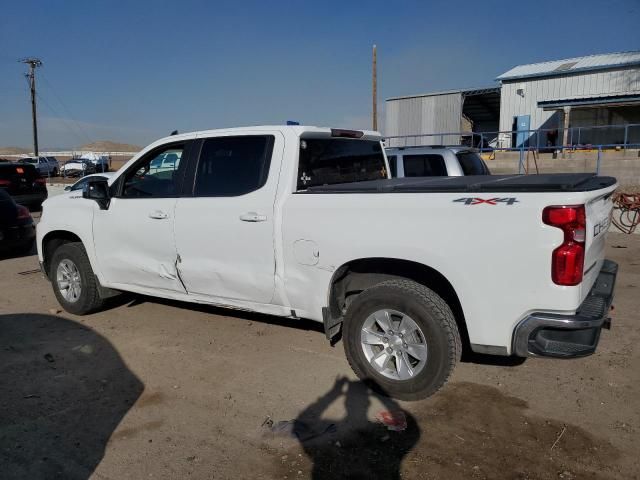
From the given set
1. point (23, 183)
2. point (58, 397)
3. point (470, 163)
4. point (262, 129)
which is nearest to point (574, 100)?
point (470, 163)

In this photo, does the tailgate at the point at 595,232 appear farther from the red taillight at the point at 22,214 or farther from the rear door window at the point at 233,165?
the red taillight at the point at 22,214

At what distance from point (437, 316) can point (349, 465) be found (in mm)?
1121

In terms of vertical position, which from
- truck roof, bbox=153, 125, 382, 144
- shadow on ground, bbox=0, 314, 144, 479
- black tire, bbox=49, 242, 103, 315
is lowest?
shadow on ground, bbox=0, 314, 144, 479

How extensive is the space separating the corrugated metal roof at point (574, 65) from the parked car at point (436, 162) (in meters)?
20.3

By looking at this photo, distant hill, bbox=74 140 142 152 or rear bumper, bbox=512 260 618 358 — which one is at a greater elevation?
distant hill, bbox=74 140 142 152

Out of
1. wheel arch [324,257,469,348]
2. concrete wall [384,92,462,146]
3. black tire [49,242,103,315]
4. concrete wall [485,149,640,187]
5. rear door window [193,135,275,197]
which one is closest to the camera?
wheel arch [324,257,469,348]

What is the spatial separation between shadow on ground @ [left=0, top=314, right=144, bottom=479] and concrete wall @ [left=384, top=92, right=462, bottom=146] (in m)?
27.9

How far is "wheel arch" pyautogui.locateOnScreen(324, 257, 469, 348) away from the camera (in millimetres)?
3844

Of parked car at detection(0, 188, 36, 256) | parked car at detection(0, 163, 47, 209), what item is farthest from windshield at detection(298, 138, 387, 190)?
parked car at detection(0, 163, 47, 209)

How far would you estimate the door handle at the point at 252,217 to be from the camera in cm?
427

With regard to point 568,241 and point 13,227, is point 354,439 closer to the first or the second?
point 568,241

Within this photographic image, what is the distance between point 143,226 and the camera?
5.07 metres

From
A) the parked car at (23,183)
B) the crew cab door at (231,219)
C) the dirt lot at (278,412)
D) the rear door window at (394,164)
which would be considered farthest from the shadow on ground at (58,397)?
the parked car at (23,183)

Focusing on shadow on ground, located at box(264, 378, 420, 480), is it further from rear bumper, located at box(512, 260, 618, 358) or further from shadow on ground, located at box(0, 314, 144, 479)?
shadow on ground, located at box(0, 314, 144, 479)
